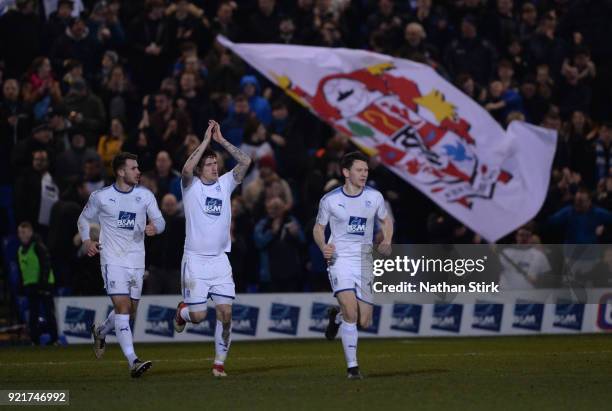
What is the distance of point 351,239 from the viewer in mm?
17125

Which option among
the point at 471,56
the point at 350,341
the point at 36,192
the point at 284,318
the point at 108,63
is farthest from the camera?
the point at 471,56

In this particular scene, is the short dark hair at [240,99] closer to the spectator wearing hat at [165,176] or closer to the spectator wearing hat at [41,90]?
the spectator wearing hat at [165,176]

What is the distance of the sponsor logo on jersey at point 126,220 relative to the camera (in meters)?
17.9

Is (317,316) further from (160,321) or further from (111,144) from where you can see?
(111,144)

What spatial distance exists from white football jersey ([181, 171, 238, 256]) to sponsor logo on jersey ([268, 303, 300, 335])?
24.6ft

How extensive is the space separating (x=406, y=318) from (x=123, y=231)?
8.56m

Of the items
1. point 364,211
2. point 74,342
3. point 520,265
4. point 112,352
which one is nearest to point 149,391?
point 364,211

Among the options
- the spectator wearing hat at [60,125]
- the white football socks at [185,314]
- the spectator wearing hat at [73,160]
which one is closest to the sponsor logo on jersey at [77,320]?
the spectator wearing hat at [73,160]

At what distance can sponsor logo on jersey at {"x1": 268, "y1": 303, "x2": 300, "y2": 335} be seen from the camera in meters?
Result: 25.0

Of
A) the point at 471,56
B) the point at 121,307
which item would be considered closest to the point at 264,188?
the point at 471,56

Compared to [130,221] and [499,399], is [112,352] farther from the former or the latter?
[499,399]

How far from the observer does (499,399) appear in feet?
48.0

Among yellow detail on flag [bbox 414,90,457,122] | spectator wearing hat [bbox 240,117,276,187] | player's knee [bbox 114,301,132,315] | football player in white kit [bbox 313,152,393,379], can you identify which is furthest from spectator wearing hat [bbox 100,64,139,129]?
football player in white kit [bbox 313,152,393,379]

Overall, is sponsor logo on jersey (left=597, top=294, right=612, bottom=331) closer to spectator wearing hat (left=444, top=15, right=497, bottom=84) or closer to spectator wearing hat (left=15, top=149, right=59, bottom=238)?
spectator wearing hat (left=444, top=15, right=497, bottom=84)
